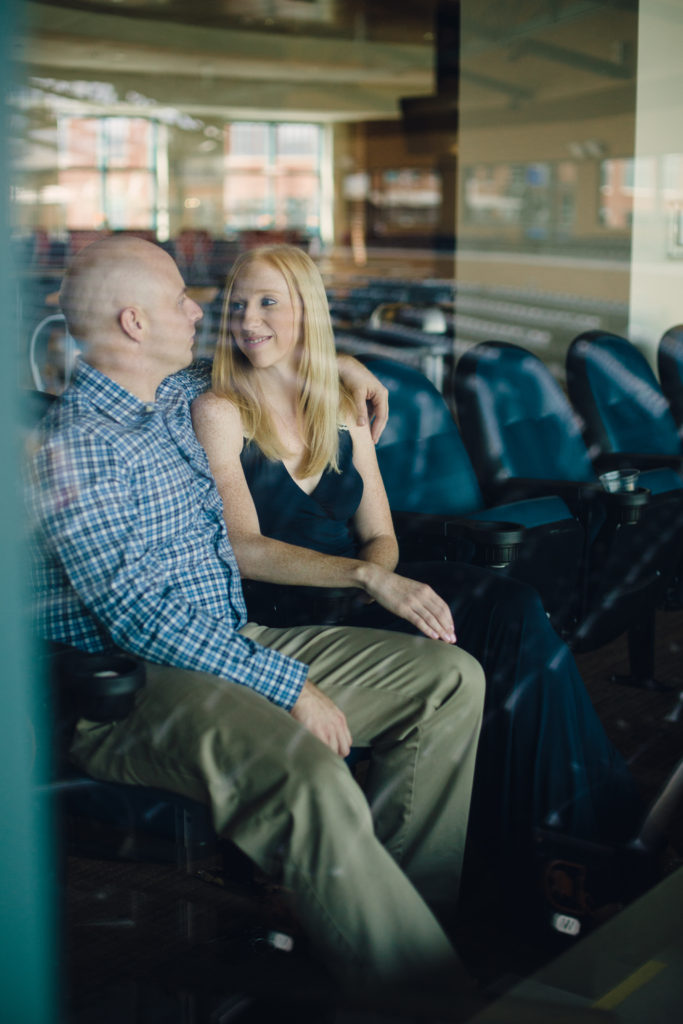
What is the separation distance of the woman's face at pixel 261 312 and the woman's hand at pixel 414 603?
1.27ft

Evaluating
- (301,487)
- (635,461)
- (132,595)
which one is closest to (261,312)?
(301,487)

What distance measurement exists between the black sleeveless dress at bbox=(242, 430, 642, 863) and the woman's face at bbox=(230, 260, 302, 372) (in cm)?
15

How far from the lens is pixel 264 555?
1.55 m

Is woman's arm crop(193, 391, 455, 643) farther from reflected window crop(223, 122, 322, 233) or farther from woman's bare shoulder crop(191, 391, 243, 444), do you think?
reflected window crop(223, 122, 322, 233)

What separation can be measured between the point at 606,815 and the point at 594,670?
3.58ft

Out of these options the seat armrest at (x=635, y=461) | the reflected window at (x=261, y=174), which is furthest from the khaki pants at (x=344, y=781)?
the reflected window at (x=261, y=174)

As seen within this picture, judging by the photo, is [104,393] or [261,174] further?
[261,174]

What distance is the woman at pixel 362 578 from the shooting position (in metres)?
1.54

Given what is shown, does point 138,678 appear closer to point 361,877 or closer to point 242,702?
point 242,702

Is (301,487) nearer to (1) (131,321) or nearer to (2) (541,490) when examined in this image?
(1) (131,321)

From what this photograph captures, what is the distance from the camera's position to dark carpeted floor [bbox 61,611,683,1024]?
96 cm

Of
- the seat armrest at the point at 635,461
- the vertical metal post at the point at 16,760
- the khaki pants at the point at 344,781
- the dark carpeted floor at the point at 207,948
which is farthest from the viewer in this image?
the seat armrest at the point at 635,461

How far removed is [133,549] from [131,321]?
292 millimetres

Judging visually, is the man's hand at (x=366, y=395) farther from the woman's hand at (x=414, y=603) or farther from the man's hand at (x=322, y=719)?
the man's hand at (x=322, y=719)
